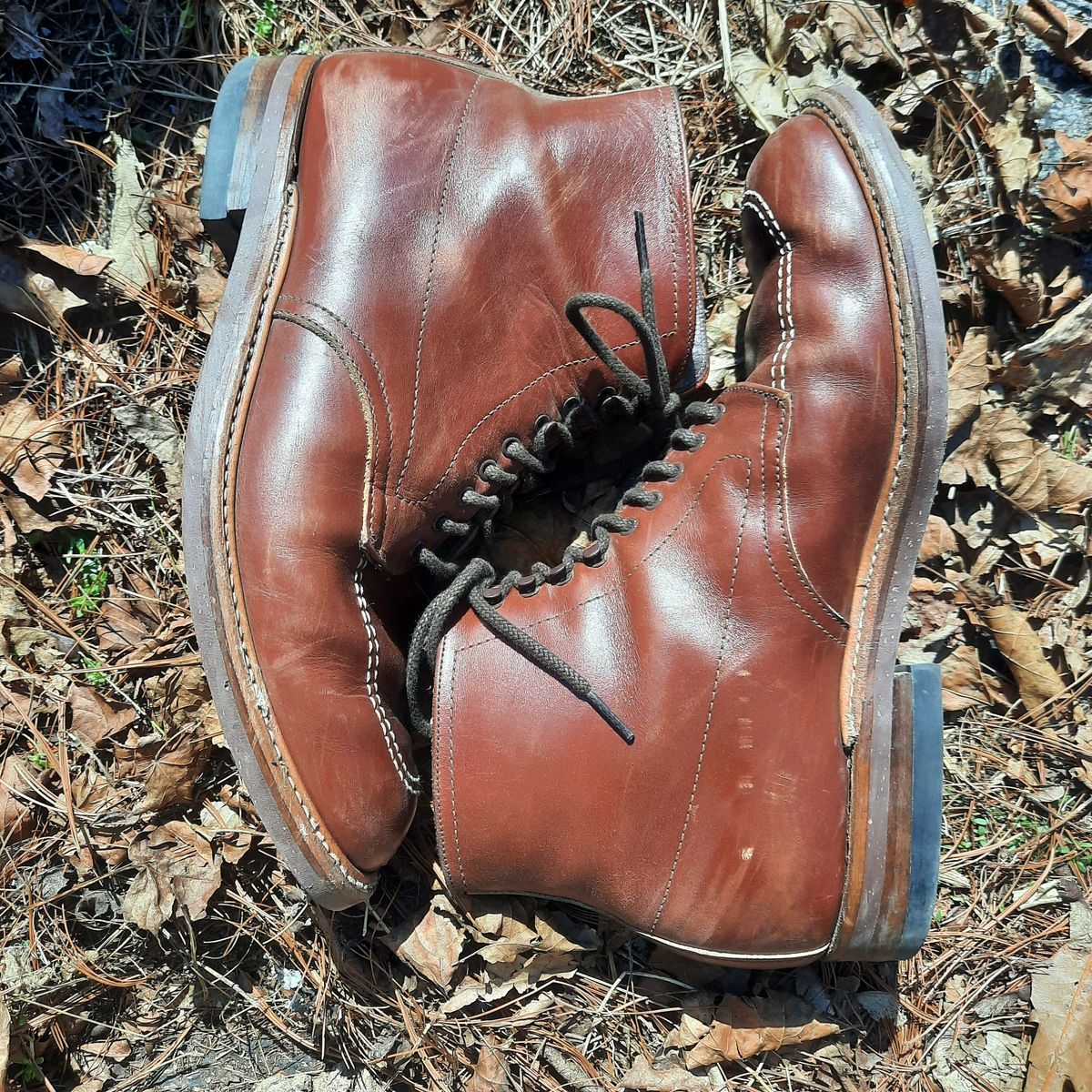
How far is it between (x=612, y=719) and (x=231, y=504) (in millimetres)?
855

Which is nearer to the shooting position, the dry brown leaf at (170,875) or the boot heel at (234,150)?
the boot heel at (234,150)

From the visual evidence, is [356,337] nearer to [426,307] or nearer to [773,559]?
[426,307]

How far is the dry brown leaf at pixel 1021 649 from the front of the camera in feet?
7.06

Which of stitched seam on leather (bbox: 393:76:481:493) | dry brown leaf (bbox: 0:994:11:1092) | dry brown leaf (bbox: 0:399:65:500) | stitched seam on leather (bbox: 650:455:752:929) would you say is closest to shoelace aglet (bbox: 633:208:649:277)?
stitched seam on leather (bbox: 393:76:481:493)

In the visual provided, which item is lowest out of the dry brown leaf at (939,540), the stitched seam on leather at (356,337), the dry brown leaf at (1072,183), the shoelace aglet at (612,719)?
the shoelace aglet at (612,719)

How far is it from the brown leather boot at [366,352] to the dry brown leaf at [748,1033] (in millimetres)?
910

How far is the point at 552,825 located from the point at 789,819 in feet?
1.57

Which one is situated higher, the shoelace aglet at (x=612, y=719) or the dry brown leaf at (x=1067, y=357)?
→ the dry brown leaf at (x=1067, y=357)

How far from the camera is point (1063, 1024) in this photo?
2088 millimetres

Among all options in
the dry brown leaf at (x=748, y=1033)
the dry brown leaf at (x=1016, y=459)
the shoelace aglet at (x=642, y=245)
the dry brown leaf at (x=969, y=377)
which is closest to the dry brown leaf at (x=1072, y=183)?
the dry brown leaf at (x=969, y=377)

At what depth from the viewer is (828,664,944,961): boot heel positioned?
180 cm

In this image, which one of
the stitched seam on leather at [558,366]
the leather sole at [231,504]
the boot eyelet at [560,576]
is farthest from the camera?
the boot eyelet at [560,576]

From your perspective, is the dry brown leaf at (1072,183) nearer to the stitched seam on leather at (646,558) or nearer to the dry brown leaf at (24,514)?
the stitched seam on leather at (646,558)

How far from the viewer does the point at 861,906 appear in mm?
1809
